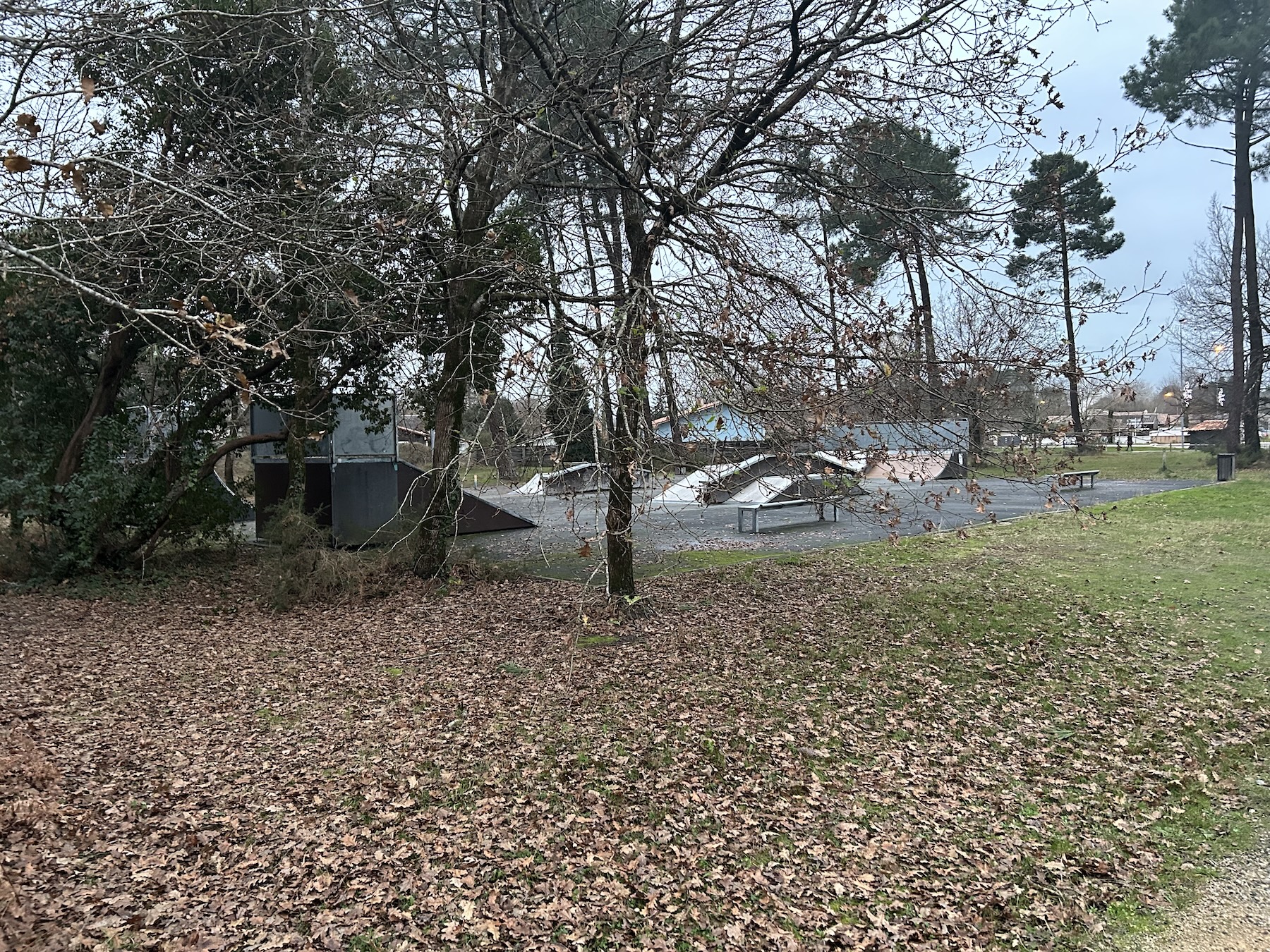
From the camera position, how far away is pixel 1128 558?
34.9 ft

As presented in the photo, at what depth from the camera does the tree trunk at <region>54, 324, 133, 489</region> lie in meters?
9.52

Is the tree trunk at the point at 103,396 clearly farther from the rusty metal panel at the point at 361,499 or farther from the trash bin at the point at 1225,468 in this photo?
the trash bin at the point at 1225,468

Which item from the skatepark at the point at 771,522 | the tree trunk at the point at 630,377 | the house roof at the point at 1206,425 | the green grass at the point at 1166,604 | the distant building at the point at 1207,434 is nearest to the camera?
the green grass at the point at 1166,604

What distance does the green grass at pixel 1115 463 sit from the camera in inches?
225

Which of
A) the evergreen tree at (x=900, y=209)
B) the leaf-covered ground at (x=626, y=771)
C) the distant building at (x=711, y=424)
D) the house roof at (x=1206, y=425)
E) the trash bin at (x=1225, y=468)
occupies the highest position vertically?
the evergreen tree at (x=900, y=209)

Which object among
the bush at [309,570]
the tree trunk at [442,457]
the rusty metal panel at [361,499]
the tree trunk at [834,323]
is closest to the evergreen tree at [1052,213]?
the tree trunk at [834,323]

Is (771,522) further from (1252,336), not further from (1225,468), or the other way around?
(1252,336)

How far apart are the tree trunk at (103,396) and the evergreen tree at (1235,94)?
27.5 meters

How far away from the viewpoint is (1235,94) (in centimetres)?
2338

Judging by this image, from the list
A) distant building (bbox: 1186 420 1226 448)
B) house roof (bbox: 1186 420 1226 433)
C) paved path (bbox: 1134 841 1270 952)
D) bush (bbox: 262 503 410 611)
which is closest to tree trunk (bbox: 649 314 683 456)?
paved path (bbox: 1134 841 1270 952)

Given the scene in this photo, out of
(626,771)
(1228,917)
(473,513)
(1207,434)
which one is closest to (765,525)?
(473,513)

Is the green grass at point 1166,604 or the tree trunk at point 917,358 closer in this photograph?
the green grass at point 1166,604

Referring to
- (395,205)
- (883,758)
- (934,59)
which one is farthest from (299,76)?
(883,758)

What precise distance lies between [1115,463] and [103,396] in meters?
30.3
